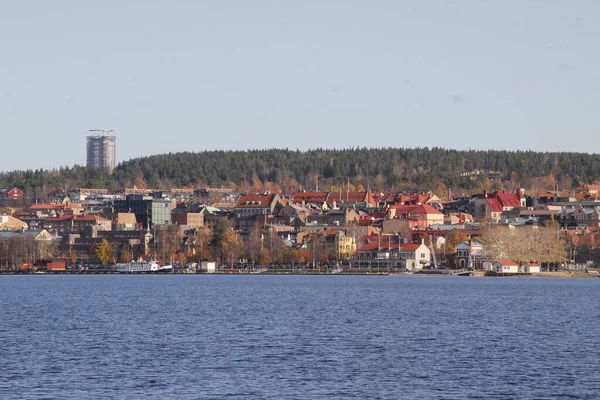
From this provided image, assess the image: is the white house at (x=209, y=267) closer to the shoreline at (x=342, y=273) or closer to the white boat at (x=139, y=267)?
the shoreline at (x=342, y=273)

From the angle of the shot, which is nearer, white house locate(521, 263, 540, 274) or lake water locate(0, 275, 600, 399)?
lake water locate(0, 275, 600, 399)

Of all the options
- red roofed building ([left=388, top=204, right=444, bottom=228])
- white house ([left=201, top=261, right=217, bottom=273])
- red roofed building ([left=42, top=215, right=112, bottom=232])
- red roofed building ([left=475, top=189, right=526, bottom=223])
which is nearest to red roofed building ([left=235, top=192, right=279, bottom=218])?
red roofed building ([left=388, top=204, right=444, bottom=228])

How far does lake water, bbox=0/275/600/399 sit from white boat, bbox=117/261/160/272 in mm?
72728

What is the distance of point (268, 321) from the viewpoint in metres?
56.8

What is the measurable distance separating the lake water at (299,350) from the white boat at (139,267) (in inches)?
2863

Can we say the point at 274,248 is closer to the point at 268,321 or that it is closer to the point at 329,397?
the point at 268,321

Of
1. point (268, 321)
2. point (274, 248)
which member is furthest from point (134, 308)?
point (274, 248)

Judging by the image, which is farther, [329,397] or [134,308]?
[134,308]

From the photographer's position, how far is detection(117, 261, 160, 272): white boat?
147 meters

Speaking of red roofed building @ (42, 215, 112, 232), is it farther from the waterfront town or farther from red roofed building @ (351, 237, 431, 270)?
red roofed building @ (351, 237, 431, 270)

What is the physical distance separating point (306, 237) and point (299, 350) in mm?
114535

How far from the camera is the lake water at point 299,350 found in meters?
35.3

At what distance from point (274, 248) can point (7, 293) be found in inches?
2547

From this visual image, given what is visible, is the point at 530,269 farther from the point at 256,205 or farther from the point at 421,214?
the point at 256,205
